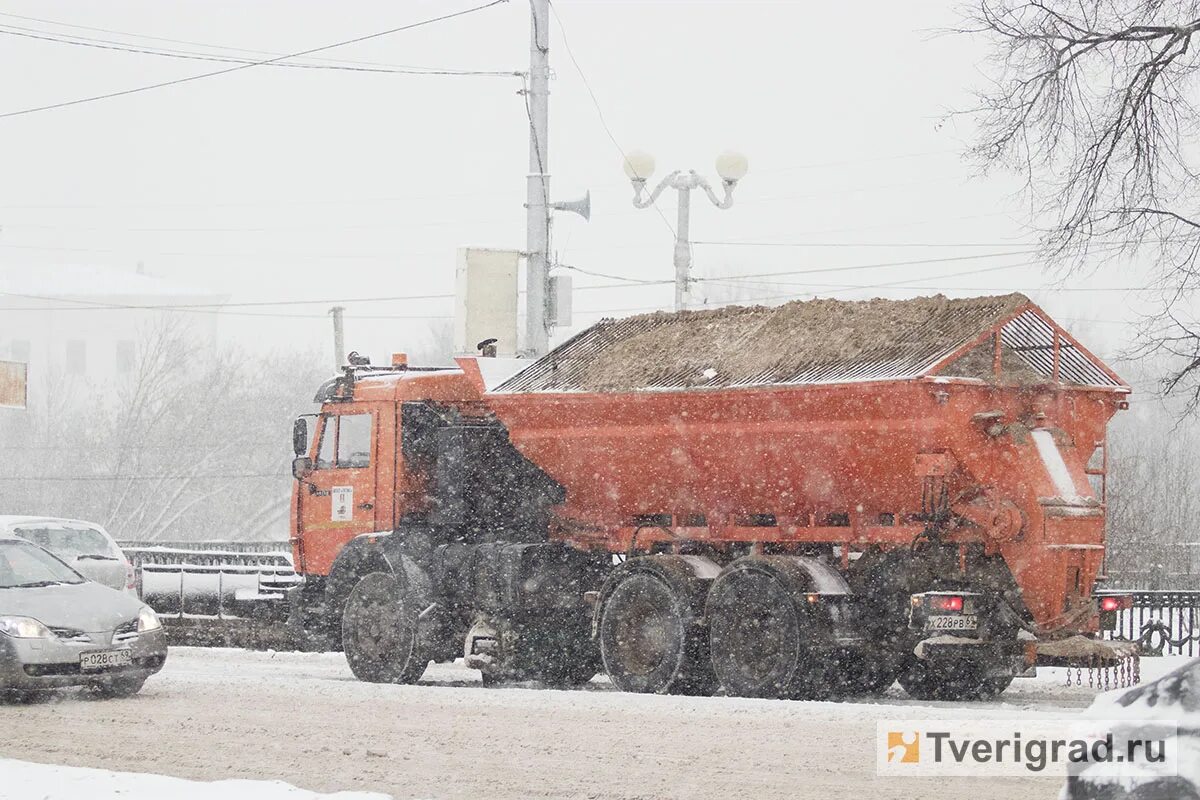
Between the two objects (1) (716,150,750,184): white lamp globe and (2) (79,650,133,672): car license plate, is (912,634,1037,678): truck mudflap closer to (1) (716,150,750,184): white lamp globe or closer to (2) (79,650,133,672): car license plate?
(2) (79,650,133,672): car license plate

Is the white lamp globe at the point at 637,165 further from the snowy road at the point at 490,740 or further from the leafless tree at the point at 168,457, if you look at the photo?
the leafless tree at the point at 168,457

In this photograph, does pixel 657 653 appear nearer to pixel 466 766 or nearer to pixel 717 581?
pixel 717 581

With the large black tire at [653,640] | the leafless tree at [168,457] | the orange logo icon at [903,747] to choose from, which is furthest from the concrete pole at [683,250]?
the leafless tree at [168,457]

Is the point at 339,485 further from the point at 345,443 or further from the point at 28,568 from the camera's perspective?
the point at 28,568

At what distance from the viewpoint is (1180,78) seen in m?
16.9

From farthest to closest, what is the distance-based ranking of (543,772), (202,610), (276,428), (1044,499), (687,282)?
(276,428), (687,282), (202,610), (1044,499), (543,772)

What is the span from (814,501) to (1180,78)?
618cm

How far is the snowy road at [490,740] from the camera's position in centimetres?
912

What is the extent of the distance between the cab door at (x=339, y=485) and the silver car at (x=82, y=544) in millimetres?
3610

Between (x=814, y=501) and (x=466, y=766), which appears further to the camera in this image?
(x=814, y=501)

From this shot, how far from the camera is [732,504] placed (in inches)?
596

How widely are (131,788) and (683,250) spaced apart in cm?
1789

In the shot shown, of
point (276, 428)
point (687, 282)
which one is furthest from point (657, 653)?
point (276, 428)

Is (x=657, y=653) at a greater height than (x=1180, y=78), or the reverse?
(x=1180, y=78)
